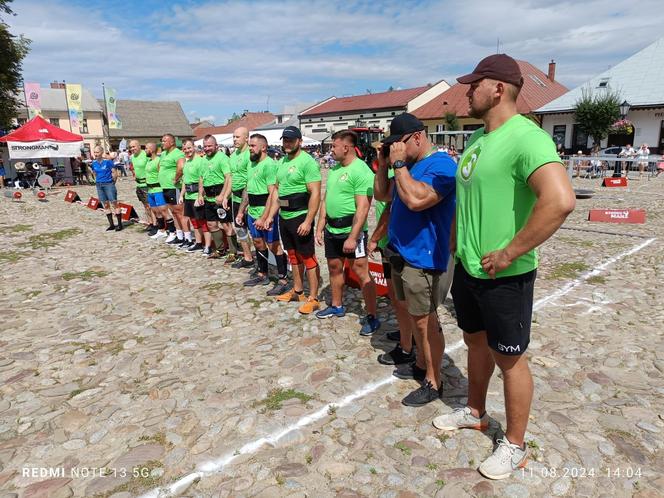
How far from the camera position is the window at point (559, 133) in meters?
35.6

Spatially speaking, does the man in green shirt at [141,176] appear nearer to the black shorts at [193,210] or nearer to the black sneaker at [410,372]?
the black shorts at [193,210]

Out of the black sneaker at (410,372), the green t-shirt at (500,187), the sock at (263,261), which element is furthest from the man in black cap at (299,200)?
the green t-shirt at (500,187)

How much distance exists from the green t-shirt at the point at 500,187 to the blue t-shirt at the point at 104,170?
34.1ft

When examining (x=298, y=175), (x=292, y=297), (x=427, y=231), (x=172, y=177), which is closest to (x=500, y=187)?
(x=427, y=231)

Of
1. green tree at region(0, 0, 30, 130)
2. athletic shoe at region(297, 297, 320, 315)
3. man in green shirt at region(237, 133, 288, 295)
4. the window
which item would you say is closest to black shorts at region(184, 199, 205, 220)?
man in green shirt at region(237, 133, 288, 295)

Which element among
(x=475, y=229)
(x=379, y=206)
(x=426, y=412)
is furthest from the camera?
(x=379, y=206)

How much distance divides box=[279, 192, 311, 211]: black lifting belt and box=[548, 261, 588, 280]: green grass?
150 inches

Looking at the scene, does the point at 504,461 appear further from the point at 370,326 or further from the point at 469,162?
the point at 370,326

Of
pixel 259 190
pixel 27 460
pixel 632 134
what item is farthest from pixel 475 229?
pixel 632 134

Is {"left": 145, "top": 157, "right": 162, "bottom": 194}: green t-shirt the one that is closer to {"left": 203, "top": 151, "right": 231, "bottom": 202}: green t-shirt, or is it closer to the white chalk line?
{"left": 203, "top": 151, "right": 231, "bottom": 202}: green t-shirt

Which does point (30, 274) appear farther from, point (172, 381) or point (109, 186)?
point (172, 381)

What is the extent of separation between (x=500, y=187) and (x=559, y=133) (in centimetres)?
3890

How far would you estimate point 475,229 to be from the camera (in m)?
2.54

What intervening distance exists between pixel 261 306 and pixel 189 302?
1.06 m
